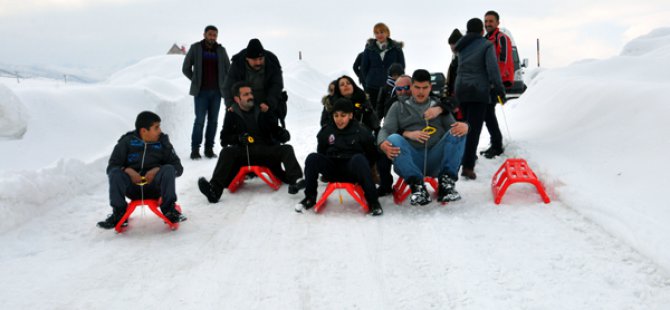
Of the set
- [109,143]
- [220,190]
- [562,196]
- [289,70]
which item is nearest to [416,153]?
[562,196]

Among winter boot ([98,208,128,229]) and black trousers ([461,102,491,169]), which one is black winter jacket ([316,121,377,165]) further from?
winter boot ([98,208,128,229])

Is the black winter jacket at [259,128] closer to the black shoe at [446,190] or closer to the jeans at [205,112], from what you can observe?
the black shoe at [446,190]

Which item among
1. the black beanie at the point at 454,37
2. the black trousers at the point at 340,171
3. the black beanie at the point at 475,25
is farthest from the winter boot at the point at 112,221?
the black beanie at the point at 454,37

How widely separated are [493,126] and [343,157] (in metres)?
2.56

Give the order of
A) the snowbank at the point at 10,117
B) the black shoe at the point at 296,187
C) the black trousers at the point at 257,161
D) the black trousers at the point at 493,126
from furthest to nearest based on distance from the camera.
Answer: the black trousers at the point at 493,126, the snowbank at the point at 10,117, the black trousers at the point at 257,161, the black shoe at the point at 296,187

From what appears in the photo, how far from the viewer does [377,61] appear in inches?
293

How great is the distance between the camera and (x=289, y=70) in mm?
32844

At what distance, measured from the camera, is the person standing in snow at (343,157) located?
4.84 metres

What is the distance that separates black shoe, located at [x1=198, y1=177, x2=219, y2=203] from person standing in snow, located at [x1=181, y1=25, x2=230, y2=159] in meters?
2.83

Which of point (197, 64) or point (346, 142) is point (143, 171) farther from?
point (197, 64)

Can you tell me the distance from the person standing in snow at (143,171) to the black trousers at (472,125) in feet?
10.3

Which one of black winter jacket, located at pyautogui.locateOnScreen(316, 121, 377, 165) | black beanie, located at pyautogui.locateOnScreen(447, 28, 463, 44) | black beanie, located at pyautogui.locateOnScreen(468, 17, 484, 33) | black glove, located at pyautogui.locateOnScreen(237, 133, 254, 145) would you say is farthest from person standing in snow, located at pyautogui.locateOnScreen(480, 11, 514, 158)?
black glove, located at pyautogui.locateOnScreen(237, 133, 254, 145)

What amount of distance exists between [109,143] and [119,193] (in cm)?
354

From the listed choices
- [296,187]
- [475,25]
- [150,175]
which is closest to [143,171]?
[150,175]
